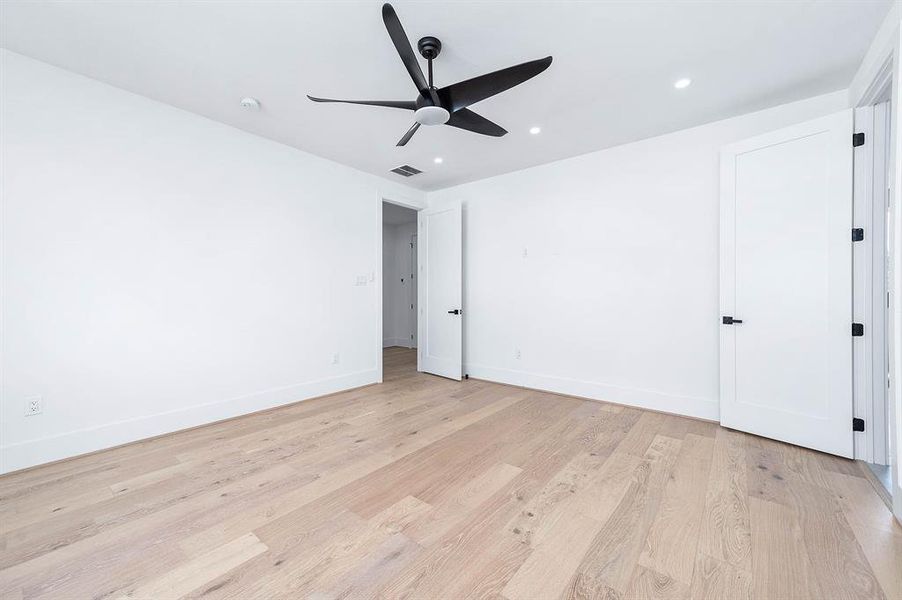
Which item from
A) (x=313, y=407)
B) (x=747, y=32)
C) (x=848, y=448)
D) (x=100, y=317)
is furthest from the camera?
(x=313, y=407)

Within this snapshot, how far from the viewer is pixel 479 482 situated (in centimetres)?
205

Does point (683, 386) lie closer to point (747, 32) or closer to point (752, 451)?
point (752, 451)

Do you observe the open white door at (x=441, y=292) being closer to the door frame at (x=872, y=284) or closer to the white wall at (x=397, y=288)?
the white wall at (x=397, y=288)

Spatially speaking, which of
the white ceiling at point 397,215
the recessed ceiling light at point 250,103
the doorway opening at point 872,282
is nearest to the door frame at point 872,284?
the doorway opening at point 872,282

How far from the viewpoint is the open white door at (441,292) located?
4.56 meters

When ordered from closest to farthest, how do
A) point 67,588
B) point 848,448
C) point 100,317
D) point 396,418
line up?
1. point 67,588
2. point 848,448
3. point 100,317
4. point 396,418

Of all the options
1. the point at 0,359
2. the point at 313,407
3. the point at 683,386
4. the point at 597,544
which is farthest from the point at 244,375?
the point at 683,386

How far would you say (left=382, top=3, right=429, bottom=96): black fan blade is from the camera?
5.08ft

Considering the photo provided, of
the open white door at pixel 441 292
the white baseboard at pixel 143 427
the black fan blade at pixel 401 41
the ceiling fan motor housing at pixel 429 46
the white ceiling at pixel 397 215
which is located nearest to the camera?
the black fan blade at pixel 401 41

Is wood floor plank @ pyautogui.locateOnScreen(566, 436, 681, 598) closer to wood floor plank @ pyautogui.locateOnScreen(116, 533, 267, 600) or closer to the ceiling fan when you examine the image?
wood floor plank @ pyautogui.locateOnScreen(116, 533, 267, 600)

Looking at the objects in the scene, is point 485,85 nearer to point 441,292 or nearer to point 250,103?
point 250,103

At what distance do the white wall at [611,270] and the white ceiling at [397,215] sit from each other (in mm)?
1786

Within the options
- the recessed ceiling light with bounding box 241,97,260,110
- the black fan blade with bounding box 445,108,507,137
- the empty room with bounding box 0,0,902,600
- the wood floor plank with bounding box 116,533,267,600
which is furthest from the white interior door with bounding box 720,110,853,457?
the recessed ceiling light with bounding box 241,97,260,110

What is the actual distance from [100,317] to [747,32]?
15.0 ft
